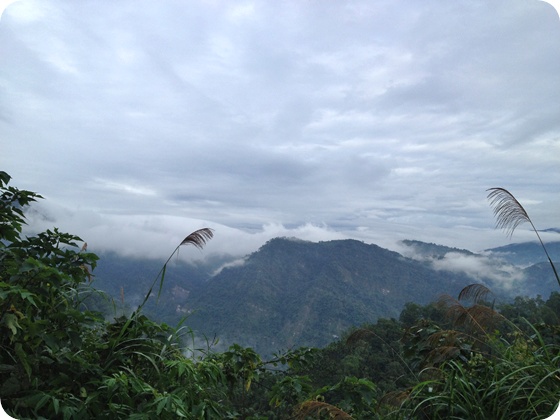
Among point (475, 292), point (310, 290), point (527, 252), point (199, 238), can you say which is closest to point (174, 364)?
point (199, 238)

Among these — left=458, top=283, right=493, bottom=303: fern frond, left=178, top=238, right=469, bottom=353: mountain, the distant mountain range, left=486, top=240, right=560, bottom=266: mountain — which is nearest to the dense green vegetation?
left=458, top=283, right=493, bottom=303: fern frond

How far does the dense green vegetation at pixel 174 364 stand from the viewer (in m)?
1.47

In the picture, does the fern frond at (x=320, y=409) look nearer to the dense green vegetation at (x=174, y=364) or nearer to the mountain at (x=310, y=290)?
the dense green vegetation at (x=174, y=364)

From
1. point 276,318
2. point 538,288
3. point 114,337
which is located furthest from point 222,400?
point 276,318

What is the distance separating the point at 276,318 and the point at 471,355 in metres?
18.0

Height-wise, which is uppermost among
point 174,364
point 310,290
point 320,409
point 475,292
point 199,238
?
point 199,238

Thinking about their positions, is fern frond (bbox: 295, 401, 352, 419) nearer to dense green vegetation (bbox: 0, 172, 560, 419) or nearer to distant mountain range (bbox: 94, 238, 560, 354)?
dense green vegetation (bbox: 0, 172, 560, 419)

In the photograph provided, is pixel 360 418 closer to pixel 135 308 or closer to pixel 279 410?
pixel 279 410

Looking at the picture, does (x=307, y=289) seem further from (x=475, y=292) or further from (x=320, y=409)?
(x=320, y=409)

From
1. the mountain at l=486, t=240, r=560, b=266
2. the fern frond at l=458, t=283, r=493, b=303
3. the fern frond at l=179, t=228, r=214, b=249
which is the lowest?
the fern frond at l=458, t=283, r=493, b=303

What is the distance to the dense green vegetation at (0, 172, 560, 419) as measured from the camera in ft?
4.81

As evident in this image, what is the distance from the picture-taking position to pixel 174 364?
1.63m

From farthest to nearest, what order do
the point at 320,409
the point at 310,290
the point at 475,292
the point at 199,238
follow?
the point at 310,290, the point at 475,292, the point at 199,238, the point at 320,409

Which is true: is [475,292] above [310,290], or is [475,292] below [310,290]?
above
